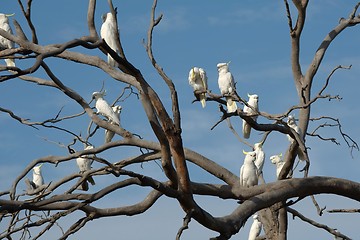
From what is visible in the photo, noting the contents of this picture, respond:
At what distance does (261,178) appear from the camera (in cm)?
859

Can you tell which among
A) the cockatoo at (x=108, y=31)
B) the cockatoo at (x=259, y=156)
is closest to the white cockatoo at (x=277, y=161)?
the cockatoo at (x=259, y=156)

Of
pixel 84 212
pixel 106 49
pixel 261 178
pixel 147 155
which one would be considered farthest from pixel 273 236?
pixel 106 49

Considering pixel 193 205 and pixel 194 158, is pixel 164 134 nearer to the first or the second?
pixel 193 205

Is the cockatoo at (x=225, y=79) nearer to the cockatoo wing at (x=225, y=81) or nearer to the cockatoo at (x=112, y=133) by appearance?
the cockatoo wing at (x=225, y=81)

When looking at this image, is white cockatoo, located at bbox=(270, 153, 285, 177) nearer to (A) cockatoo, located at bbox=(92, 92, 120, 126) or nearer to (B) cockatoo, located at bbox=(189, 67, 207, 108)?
(B) cockatoo, located at bbox=(189, 67, 207, 108)

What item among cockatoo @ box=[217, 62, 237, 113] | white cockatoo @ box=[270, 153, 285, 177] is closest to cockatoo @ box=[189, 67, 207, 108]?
cockatoo @ box=[217, 62, 237, 113]

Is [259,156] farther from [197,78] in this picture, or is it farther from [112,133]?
[112,133]

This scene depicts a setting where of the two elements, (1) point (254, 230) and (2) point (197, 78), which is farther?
(1) point (254, 230)

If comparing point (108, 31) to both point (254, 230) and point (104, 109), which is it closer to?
point (104, 109)

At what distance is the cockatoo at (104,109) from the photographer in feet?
26.2

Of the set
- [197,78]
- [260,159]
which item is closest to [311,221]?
[260,159]

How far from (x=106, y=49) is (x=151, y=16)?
2.82 ft

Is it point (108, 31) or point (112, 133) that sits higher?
point (108, 31)

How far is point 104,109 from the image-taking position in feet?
26.6
